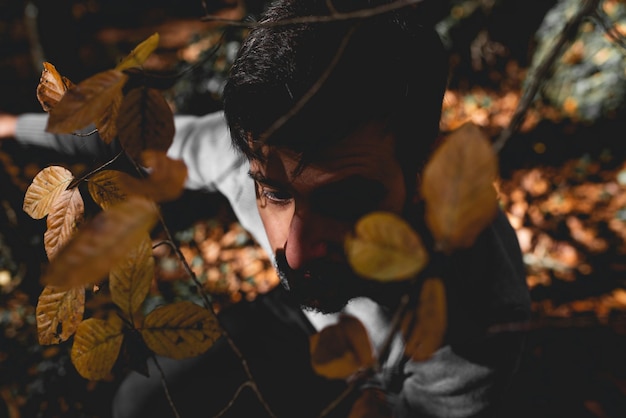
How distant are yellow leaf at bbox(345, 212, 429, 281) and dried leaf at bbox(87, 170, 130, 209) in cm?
37

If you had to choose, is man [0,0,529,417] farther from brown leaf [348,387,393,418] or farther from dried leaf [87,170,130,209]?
brown leaf [348,387,393,418]

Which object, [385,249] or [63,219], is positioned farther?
[63,219]

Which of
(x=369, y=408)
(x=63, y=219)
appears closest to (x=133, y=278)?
(x=63, y=219)

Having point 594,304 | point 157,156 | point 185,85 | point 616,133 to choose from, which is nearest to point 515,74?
point 616,133

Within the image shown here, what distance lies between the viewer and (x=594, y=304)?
211cm

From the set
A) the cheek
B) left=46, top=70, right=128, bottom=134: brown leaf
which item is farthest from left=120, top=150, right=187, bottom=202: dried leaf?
the cheek

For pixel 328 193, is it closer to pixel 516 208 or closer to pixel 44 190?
pixel 44 190

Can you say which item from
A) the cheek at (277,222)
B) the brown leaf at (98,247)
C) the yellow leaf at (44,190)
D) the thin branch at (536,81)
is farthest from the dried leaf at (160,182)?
the cheek at (277,222)

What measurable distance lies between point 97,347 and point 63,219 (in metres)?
0.20

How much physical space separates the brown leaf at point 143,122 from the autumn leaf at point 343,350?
0.26 meters

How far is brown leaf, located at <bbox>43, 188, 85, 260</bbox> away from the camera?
0.54 meters

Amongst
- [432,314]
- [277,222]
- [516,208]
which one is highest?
[432,314]

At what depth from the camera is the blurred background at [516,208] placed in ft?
6.05

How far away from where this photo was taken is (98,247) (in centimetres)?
25
